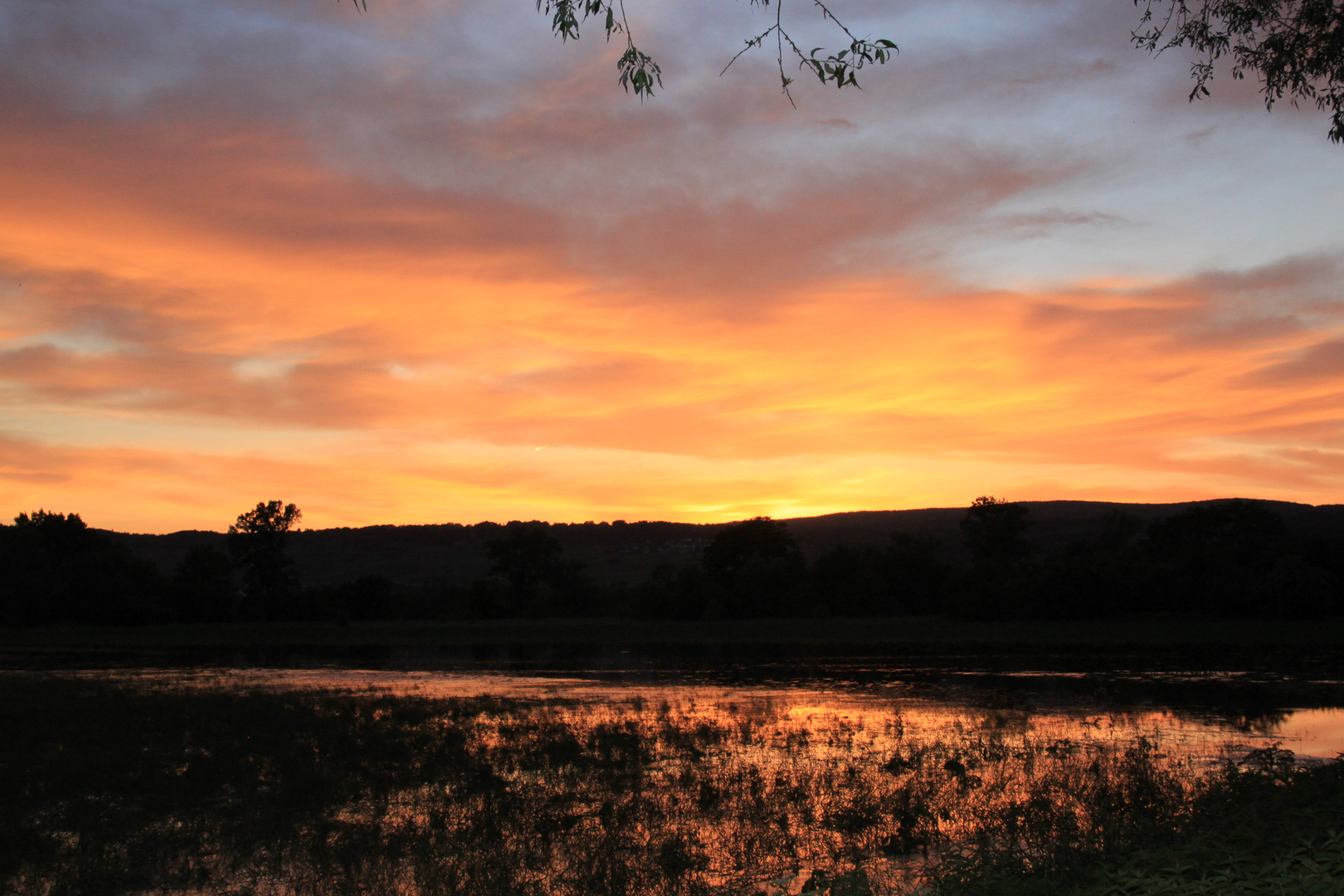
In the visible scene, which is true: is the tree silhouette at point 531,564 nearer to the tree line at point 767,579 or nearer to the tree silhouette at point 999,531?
the tree line at point 767,579

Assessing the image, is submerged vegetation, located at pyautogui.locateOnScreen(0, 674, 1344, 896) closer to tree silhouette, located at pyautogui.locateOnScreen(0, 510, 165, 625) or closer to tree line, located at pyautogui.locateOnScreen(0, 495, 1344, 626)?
tree line, located at pyautogui.locateOnScreen(0, 495, 1344, 626)

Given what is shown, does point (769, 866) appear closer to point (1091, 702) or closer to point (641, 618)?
point (1091, 702)

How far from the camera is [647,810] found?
12.9m

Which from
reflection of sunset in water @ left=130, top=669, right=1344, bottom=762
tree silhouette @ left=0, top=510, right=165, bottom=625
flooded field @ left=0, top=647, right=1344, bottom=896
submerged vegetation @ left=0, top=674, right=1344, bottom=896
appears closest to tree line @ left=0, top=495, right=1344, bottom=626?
tree silhouette @ left=0, top=510, right=165, bottom=625

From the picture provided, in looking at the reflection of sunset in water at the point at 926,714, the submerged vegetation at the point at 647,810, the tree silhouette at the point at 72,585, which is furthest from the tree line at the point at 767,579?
the submerged vegetation at the point at 647,810

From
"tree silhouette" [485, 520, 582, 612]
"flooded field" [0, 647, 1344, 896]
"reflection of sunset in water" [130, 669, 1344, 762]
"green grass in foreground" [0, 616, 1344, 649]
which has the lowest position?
→ "green grass in foreground" [0, 616, 1344, 649]

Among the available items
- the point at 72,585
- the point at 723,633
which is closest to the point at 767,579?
the point at 723,633

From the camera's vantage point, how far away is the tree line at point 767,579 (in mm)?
71625

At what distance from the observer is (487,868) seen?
10070 millimetres

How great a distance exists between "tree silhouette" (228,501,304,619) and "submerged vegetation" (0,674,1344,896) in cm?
9398

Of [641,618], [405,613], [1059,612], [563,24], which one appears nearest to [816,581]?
[641,618]

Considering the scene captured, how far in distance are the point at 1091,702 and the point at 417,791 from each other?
65.2ft

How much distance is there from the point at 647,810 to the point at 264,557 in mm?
111074

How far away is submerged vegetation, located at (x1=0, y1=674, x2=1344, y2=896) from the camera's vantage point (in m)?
8.71
